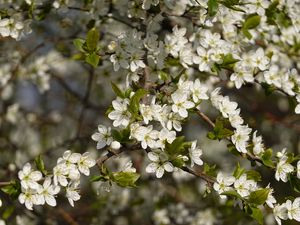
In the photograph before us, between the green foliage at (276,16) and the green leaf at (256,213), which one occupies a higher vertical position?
the green foliage at (276,16)

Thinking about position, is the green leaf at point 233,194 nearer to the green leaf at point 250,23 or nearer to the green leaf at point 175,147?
the green leaf at point 175,147

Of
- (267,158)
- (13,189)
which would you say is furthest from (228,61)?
(13,189)

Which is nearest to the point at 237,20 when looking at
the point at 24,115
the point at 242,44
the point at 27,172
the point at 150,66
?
the point at 242,44

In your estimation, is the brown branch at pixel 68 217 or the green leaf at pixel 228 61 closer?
the green leaf at pixel 228 61

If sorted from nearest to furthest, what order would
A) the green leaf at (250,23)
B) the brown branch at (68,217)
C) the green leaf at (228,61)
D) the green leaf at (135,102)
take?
1. the green leaf at (135,102)
2. the green leaf at (228,61)
3. the green leaf at (250,23)
4. the brown branch at (68,217)

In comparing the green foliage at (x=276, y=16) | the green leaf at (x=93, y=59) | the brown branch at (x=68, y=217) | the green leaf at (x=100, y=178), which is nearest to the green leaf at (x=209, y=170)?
the green leaf at (x=100, y=178)

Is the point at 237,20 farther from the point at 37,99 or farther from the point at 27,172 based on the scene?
the point at 37,99

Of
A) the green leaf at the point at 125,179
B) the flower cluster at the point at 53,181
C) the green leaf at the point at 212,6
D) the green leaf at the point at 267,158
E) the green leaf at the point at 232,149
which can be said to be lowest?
the flower cluster at the point at 53,181
